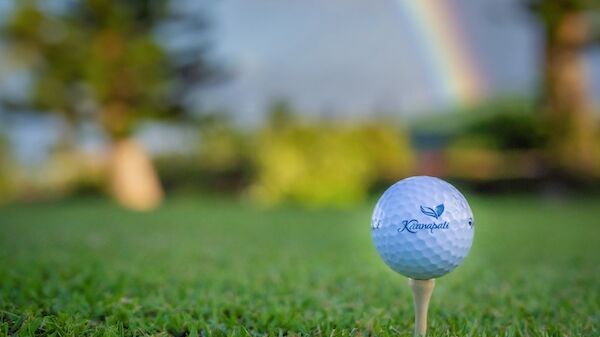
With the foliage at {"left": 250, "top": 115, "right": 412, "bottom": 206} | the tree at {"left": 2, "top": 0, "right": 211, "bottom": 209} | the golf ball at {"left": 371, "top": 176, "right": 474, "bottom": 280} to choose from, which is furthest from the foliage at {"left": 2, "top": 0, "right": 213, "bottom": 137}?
the golf ball at {"left": 371, "top": 176, "right": 474, "bottom": 280}

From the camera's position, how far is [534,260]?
14.9 feet

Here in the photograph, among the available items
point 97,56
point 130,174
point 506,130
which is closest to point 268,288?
point 97,56

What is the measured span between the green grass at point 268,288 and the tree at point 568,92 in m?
9.17

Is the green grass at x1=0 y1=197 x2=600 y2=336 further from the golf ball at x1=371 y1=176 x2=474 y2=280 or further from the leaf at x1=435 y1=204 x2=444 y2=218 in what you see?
the leaf at x1=435 y1=204 x2=444 y2=218

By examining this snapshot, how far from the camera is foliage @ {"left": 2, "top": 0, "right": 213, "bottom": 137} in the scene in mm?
14625

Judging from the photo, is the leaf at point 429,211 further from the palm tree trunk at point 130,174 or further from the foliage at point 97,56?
the palm tree trunk at point 130,174

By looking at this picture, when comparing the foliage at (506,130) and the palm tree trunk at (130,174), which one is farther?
the foliage at (506,130)

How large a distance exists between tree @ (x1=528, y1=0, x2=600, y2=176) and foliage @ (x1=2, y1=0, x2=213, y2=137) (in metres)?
9.81

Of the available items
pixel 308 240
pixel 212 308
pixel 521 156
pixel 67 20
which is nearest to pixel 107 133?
pixel 67 20

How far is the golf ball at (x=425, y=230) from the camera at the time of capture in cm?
184

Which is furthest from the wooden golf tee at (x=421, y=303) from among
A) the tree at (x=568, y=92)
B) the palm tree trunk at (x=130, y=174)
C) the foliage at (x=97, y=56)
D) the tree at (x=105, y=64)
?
the palm tree trunk at (x=130, y=174)

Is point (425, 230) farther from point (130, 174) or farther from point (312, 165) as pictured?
point (130, 174)

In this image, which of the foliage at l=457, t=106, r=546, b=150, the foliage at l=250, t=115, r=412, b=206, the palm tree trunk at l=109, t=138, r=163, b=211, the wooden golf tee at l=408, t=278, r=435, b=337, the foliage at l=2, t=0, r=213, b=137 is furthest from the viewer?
the foliage at l=457, t=106, r=546, b=150

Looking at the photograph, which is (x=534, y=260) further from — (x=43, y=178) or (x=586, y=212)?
(x=43, y=178)
